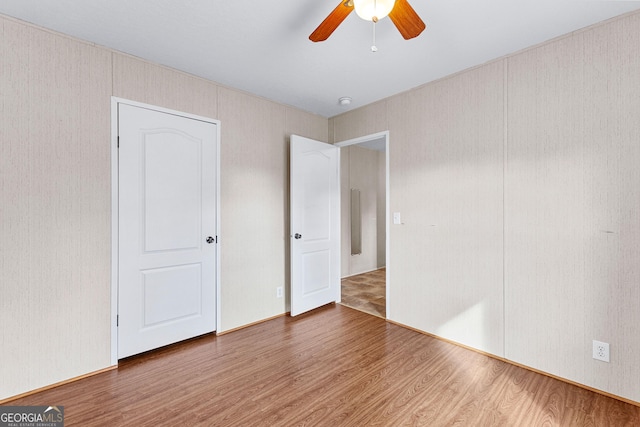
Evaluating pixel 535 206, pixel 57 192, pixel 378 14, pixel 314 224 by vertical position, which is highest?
pixel 378 14

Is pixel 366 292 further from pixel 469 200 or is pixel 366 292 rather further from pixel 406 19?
pixel 406 19

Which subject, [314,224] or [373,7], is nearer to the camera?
[373,7]

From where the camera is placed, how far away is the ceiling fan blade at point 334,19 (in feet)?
4.78

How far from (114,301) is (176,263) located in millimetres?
532

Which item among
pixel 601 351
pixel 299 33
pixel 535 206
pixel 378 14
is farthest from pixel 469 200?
pixel 299 33

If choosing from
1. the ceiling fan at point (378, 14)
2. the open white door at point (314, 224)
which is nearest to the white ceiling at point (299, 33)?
the ceiling fan at point (378, 14)

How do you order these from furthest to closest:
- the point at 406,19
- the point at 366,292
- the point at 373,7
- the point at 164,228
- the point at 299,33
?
1. the point at 366,292
2. the point at 164,228
3. the point at 299,33
4. the point at 406,19
5. the point at 373,7

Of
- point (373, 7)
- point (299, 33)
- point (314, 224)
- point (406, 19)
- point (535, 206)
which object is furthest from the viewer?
point (314, 224)

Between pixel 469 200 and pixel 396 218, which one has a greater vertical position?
pixel 469 200

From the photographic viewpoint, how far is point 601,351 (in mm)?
1958

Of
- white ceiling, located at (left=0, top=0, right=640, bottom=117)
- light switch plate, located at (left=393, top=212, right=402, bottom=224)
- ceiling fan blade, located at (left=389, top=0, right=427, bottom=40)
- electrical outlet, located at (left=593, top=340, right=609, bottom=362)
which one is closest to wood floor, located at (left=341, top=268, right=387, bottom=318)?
light switch plate, located at (left=393, top=212, right=402, bottom=224)

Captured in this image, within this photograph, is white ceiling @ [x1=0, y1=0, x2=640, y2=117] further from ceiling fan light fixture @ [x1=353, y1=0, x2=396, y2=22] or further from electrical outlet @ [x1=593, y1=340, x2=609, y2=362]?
electrical outlet @ [x1=593, y1=340, x2=609, y2=362]

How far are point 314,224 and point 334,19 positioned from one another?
7.73 ft

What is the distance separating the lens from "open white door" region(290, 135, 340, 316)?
132 inches
